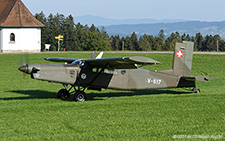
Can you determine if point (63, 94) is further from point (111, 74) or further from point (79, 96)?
point (111, 74)

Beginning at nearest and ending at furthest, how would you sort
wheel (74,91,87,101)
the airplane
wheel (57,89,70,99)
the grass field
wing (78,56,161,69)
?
1. the grass field
2. wing (78,56,161,69)
3. the airplane
4. wheel (74,91,87,101)
5. wheel (57,89,70,99)

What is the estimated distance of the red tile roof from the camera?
64.0 meters

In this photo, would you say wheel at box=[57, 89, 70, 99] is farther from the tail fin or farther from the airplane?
the tail fin

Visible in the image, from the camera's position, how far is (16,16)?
64.8m

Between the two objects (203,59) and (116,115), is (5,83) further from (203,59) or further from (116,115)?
(203,59)

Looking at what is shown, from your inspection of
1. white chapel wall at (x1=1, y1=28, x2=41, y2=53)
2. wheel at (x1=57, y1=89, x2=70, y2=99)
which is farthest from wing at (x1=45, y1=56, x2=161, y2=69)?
white chapel wall at (x1=1, y1=28, x2=41, y2=53)

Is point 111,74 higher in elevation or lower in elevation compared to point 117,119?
higher

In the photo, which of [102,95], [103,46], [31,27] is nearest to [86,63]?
[102,95]

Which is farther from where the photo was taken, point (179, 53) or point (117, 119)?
point (179, 53)

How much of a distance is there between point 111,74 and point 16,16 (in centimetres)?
5119

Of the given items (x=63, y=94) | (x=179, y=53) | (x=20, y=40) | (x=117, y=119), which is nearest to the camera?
(x=117, y=119)

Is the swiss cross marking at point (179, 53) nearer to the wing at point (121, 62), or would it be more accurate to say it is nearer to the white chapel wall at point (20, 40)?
the wing at point (121, 62)

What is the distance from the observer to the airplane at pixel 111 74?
15.8 metres

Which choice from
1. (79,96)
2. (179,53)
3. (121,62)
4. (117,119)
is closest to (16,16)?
(179,53)
